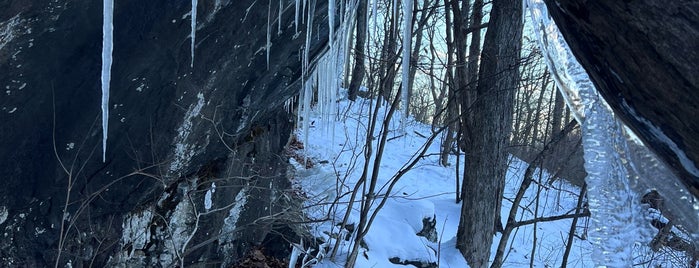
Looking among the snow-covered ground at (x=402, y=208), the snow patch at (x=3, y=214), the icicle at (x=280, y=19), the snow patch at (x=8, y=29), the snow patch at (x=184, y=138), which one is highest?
the icicle at (x=280, y=19)

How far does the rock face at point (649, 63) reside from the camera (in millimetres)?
807

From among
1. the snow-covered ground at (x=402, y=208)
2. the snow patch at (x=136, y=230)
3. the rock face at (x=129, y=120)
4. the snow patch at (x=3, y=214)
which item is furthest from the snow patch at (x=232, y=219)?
the snow patch at (x=3, y=214)

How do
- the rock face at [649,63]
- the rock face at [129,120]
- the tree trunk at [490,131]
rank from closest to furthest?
the rock face at [649,63] → the rock face at [129,120] → the tree trunk at [490,131]

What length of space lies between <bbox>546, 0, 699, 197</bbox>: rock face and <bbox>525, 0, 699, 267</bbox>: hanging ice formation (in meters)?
0.10

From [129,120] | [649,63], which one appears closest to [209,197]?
[129,120]

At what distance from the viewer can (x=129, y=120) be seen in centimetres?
380

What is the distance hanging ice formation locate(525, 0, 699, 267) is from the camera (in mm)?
1086

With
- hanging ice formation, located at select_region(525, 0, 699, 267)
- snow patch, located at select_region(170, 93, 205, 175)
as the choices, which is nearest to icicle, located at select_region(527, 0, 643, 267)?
hanging ice formation, located at select_region(525, 0, 699, 267)

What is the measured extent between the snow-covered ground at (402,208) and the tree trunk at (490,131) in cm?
27

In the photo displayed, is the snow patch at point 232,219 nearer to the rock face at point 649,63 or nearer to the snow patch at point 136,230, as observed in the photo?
the snow patch at point 136,230

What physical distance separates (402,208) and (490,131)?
1897 mm

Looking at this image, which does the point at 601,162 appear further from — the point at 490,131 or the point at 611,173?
the point at 490,131

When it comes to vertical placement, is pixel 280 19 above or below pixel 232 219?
above

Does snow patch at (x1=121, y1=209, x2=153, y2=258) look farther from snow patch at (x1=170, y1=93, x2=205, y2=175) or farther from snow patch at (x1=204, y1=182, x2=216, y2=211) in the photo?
snow patch at (x1=204, y1=182, x2=216, y2=211)
